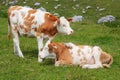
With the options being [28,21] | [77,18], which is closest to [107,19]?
[77,18]

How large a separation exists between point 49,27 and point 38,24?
357 mm

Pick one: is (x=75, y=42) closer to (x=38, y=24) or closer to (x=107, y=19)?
(x=38, y=24)

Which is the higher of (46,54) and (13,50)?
(46,54)

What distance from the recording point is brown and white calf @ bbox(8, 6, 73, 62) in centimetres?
1351

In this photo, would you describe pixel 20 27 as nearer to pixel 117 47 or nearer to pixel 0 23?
pixel 117 47

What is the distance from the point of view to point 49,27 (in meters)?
13.6

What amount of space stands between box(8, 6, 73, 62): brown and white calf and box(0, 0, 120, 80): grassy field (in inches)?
26.1

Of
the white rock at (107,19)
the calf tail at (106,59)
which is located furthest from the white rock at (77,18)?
the calf tail at (106,59)

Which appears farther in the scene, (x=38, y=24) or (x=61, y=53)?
(x=38, y=24)

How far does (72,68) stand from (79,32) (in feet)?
25.1

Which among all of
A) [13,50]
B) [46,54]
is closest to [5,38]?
[13,50]

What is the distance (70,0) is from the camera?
1192 inches

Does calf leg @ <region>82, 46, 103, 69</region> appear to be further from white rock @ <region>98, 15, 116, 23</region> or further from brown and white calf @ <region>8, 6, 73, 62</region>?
white rock @ <region>98, 15, 116, 23</region>

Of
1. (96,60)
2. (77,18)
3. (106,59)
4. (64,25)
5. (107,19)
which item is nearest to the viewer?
(96,60)
